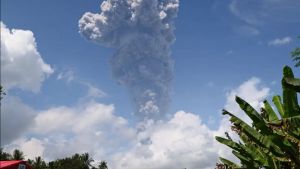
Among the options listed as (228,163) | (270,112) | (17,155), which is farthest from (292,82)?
(17,155)

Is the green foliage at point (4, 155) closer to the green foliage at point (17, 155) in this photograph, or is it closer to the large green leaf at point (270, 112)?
the green foliage at point (17, 155)

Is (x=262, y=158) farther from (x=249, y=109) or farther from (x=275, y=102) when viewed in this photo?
(x=275, y=102)

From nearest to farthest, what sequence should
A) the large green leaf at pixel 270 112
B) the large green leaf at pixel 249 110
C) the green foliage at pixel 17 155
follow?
the large green leaf at pixel 249 110
the large green leaf at pixel 270 112
the green foliage at pixel 17 155

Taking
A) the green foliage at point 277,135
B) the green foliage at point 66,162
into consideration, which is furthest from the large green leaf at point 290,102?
the green foliage at point 66,162

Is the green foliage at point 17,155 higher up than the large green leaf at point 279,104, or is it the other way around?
the green foliage at point 17,155

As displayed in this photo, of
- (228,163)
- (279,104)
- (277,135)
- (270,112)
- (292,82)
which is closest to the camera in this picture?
(292,82)

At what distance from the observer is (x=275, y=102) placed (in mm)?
12859

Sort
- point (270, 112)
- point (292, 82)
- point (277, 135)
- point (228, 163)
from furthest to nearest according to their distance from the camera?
1. point (228, 163)
2. point (270, 112)
3. point (277, 135)
4. point (292, 82)

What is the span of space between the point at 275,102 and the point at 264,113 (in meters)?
0.63

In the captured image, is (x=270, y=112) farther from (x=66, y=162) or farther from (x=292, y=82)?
(x=66, y=162)

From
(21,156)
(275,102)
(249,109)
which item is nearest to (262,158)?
(249,109)

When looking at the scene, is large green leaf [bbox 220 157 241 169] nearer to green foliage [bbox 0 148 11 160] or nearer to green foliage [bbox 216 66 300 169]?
green foliage [bbox 216 66 300 169]

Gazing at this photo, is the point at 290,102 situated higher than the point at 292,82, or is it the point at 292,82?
the point at 290,102

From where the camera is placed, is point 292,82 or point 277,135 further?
point 277,135
